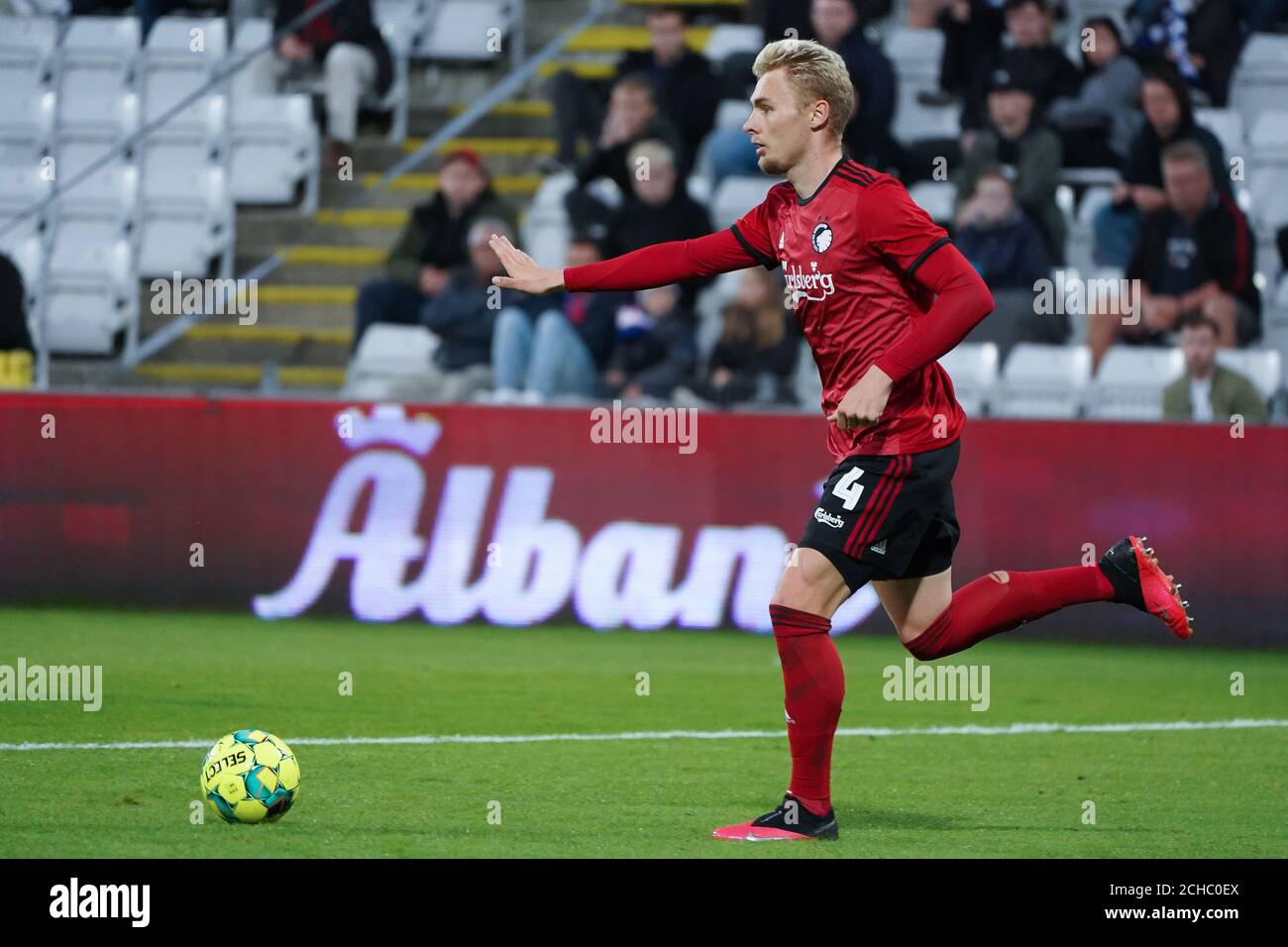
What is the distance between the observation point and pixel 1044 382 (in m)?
12.2

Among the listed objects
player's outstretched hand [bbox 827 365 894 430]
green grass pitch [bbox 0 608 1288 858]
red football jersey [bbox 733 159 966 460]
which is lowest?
green grass pitch [bbox 0 608 1288 858]

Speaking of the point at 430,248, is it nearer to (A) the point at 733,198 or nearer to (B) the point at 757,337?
(A) the point at 733,198

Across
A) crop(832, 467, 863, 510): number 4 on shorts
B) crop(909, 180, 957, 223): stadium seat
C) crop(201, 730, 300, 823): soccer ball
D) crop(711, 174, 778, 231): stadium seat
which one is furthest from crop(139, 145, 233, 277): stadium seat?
crop(832, 467, 863, 510): number 4 on shorts

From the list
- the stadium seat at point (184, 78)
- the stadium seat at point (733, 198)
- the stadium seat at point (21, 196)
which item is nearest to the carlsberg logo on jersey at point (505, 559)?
the stadium seat at point (733, 198)

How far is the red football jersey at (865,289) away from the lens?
230 inches

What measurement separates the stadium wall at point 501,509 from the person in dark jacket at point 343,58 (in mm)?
4225

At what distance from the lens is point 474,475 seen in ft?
37.8

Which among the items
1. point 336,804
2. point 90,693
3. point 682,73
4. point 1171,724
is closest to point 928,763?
point 1171,724

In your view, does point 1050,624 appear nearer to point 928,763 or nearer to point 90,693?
point 928,763

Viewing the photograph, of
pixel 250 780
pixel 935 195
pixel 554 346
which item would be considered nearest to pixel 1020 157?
pixel 935 195

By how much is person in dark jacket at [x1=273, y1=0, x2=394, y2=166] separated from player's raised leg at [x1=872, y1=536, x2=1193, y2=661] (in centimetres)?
959

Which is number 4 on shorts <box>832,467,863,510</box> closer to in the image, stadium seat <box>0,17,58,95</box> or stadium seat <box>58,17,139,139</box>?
stadium seat <box>58,17,139,139</box>

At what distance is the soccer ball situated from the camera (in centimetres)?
582

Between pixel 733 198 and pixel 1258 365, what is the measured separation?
12.1ft
